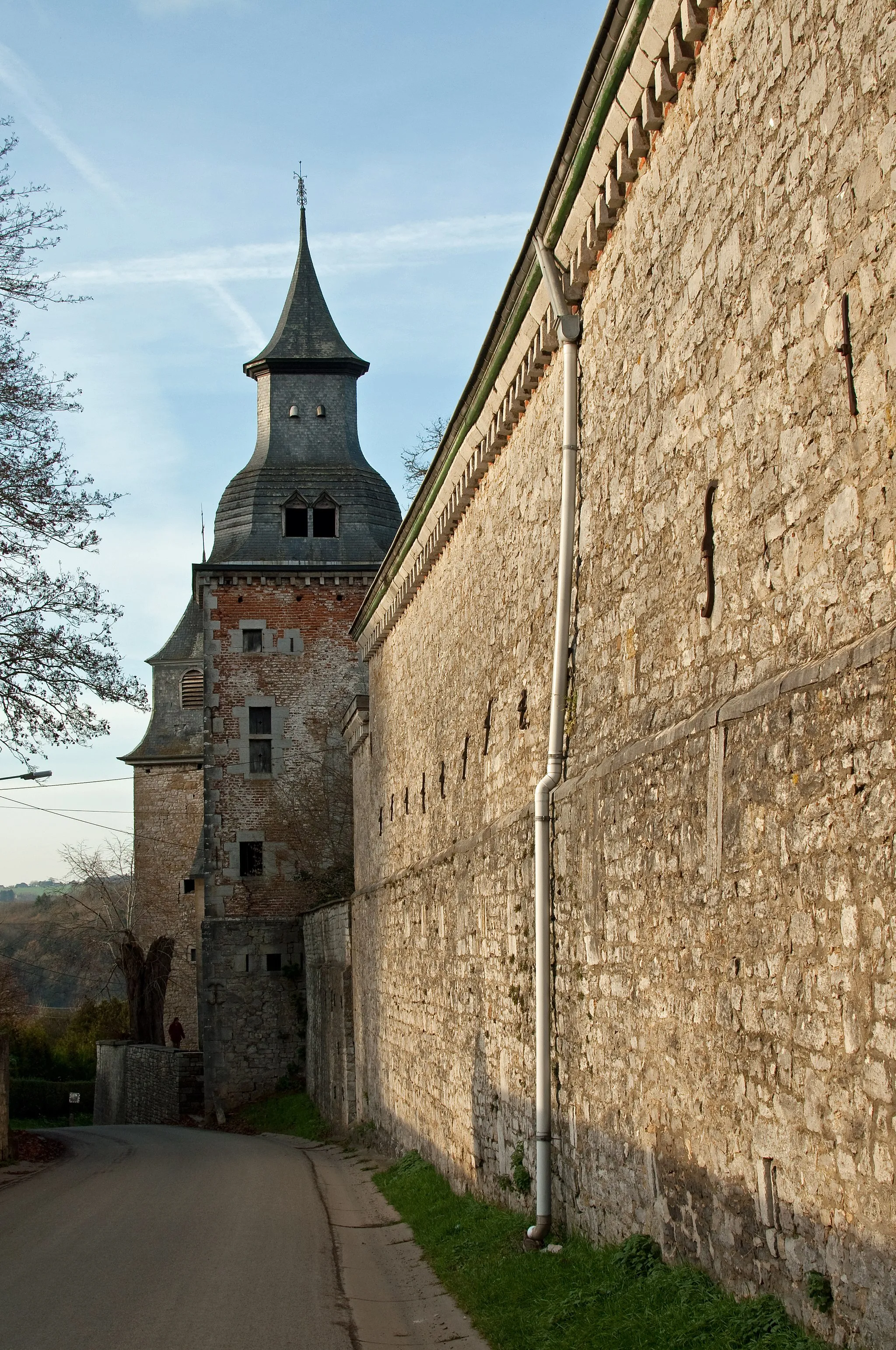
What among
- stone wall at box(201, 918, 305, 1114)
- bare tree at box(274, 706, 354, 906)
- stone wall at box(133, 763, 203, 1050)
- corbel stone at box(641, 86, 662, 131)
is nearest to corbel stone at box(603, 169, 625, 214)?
corbel stone at box(641, 86, 662, 131)

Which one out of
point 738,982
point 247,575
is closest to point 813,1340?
point 738,982

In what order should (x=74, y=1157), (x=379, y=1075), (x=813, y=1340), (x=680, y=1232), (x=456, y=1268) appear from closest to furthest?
(x=813, y=1340) < (x=680, y=1232) < (x=456, y=1268) < (x=379, y=1075) < (x=74, y=1157)

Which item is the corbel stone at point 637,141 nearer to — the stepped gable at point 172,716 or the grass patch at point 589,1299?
the grass patch at point 589,1299

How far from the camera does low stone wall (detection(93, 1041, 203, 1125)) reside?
102ft

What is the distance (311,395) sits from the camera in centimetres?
3759

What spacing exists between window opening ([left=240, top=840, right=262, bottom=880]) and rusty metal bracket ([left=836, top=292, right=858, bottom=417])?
97.2 feet

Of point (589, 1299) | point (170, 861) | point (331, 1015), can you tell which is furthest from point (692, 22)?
point (170, 861)

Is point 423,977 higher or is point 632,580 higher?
point 632,580

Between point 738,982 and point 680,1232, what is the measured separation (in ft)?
4.60

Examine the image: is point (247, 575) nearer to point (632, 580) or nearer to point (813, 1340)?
point (632, 580)

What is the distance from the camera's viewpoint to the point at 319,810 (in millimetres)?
33469

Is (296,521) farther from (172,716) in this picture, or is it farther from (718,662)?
(718,662)

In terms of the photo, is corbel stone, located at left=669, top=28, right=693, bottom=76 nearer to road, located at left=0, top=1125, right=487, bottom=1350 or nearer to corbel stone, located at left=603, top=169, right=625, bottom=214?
corbel stone, located at left=603, top=169, right=625, bottom=214

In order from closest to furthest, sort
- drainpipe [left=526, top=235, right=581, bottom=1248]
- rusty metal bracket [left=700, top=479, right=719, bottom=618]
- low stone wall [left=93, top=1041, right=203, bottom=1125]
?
rusty metal bracket [left=700, top=479, right=719, bottom=618] < drainpipe [left=526, top=235, right=581, bottom=1248] < low stone wall [left=93, top=1041, right=203, bottom=1125]
